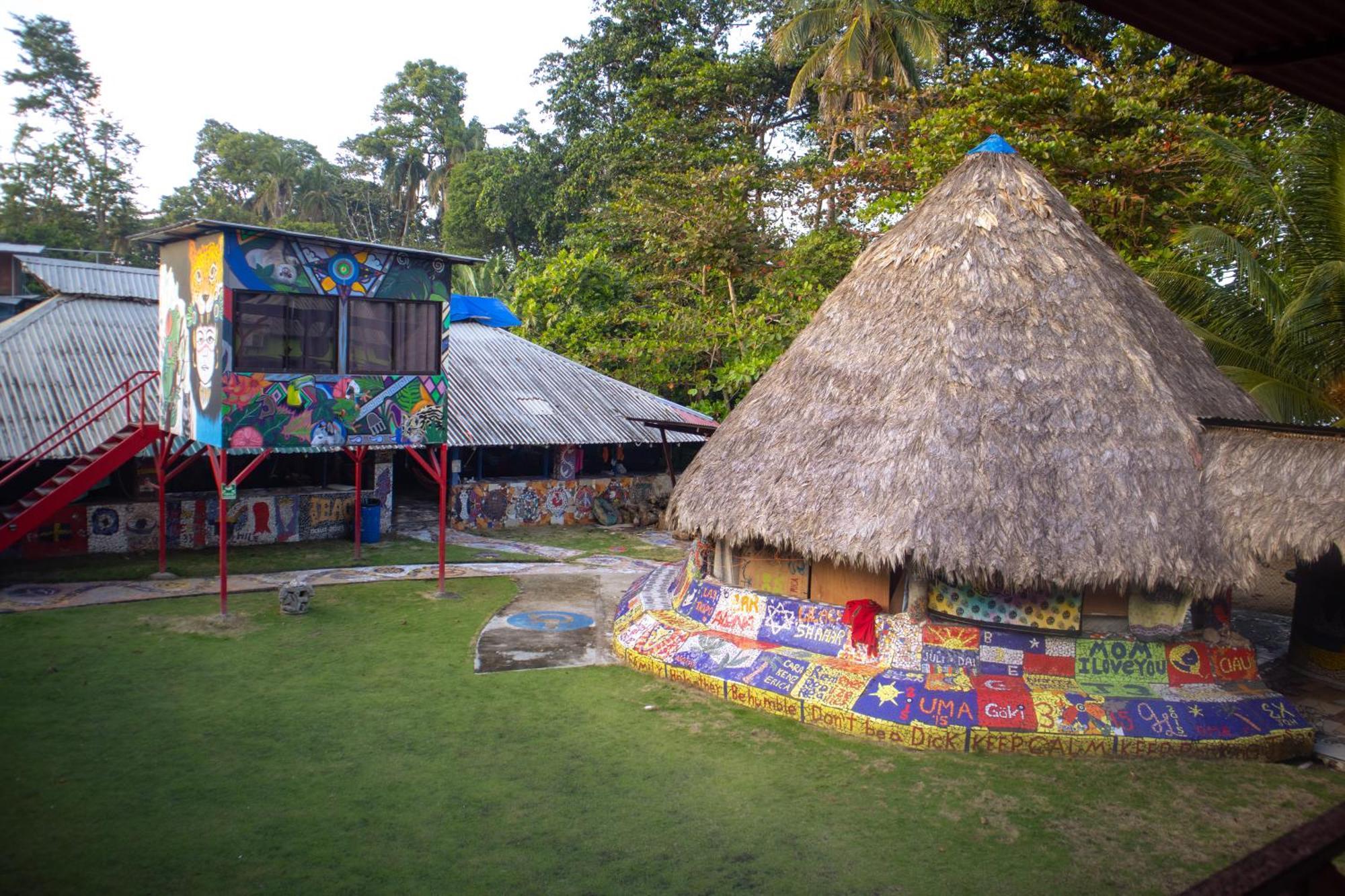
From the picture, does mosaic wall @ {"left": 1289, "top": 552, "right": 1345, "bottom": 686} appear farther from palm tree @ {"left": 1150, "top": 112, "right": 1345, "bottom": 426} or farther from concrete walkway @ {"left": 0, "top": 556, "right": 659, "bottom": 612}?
concrete walkway @ {"left": 0, "top": 556, "right": 659, "bottom": 612}

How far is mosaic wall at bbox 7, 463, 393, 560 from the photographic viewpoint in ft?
57.6

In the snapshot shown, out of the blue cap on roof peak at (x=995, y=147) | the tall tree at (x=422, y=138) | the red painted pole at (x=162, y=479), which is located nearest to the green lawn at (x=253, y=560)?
the red painted pole at (x=162, y=479)

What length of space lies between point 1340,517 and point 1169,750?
9.79 ft

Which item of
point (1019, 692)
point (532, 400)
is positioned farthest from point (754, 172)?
point (1019, 692)

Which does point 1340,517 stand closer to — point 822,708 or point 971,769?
point 971,769

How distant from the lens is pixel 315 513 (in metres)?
20.4

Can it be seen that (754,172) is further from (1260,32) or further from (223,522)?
(1260,32)

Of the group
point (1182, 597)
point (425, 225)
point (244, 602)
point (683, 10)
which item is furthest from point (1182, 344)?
point (425, 225)

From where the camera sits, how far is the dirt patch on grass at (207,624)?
13.4 m

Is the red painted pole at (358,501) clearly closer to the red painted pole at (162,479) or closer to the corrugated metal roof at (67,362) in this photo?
the red painted pole at (162,479)

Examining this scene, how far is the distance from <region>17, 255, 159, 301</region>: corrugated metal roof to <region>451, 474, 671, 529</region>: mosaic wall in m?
8.76

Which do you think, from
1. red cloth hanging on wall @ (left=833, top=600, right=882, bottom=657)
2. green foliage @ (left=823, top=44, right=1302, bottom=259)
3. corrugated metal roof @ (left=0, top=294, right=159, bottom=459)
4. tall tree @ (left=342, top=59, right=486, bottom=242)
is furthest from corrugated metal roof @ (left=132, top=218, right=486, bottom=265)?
tall tree @ (left=342, top=59, right=486, bottom=242)

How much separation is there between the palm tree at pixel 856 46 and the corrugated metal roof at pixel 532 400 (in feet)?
34.8

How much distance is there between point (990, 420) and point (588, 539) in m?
13.1
